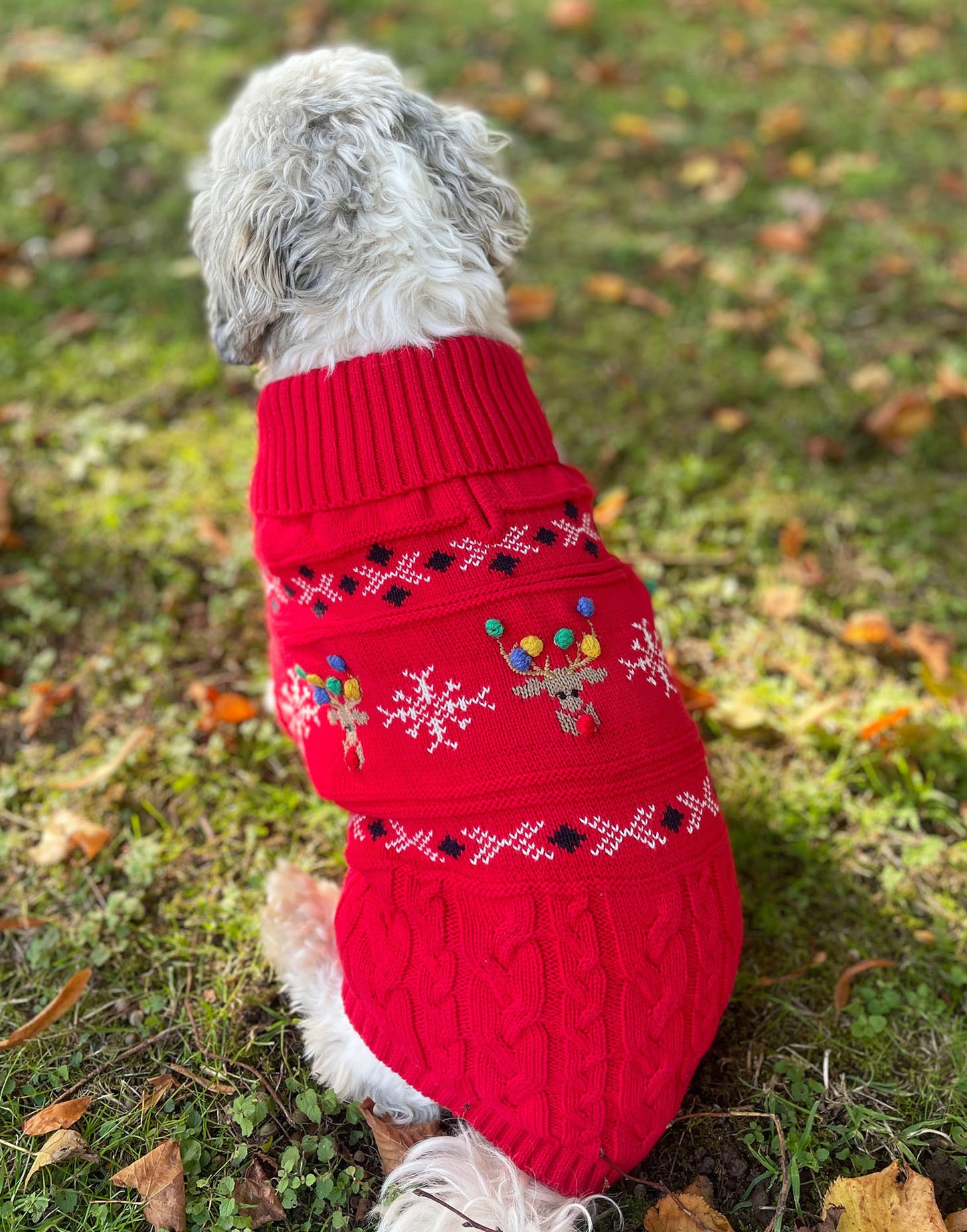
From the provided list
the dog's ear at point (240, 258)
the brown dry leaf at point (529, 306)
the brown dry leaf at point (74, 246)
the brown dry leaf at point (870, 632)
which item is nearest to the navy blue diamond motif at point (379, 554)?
the dog's ear at point (240, 258)

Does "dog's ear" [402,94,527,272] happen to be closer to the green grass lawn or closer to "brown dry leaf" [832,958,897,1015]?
the green grass lawn

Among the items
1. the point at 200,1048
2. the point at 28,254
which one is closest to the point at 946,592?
the point at 200,1048

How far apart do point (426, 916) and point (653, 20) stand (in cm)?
574

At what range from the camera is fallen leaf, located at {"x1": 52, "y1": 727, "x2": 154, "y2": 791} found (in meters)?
2.87

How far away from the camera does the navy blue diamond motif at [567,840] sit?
6.17ft

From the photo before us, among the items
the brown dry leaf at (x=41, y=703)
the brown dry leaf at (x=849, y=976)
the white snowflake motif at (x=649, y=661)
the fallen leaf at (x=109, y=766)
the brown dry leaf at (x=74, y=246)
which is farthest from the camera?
the brown dry leaf at (x=74, y=246)

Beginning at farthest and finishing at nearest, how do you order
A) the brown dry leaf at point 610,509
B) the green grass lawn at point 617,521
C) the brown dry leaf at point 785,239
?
the brown dry leaf at point 785,239 → the brown dry leaf at point 610,509 → the green grass lawn at point 617,521

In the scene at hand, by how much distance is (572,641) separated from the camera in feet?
6.44

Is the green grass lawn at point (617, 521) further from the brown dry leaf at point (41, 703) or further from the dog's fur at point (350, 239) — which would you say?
the dog's fur at point (350, 239)

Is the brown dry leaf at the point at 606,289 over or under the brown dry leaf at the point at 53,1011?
over

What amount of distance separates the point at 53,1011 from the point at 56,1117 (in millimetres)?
274

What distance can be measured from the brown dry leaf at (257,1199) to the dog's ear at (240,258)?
1888 millimetres

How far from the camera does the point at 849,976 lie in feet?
8.21

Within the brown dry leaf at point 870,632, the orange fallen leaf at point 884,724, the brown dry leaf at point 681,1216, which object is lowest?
the brown dry leaf at point 681,1216
